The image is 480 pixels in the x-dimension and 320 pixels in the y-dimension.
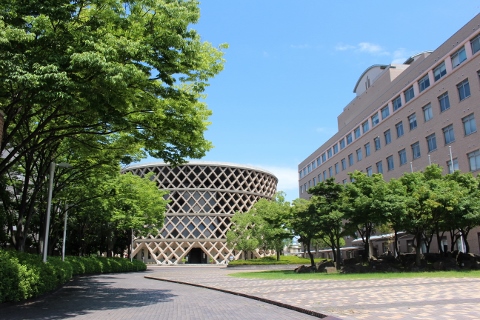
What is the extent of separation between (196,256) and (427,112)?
5446cm

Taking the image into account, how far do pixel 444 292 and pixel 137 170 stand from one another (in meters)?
70.6

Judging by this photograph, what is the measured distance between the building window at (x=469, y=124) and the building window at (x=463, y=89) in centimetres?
180

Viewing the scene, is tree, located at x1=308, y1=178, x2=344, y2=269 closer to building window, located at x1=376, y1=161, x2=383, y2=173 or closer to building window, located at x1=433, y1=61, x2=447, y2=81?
building window, located at x1=433, y1=61, x2=447, y2=81

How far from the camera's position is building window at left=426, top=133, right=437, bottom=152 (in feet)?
125

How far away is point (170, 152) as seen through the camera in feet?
46.5

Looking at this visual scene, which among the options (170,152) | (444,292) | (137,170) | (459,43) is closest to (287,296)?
(444,292)

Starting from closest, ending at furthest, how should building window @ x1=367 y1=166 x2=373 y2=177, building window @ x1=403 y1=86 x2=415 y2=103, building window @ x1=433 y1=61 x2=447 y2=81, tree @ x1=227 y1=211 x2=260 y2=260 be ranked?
building window @ x1=433 y1=61 x2=447 y2=81, building window @ x1=403 y1=86 x2=415 y2=103, building window @ x1=367 y1=166 x2=373 y2=177, tree @ x1=227 y1=211 x2=260 y2=260

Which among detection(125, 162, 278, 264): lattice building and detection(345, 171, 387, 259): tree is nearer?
detection(345, 171, 387, 259): tree

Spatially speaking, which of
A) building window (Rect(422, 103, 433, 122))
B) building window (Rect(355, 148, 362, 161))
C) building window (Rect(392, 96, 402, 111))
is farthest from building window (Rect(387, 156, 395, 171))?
building window (Rect(422, 103, 433, 122))

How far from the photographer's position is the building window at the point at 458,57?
33719 mm

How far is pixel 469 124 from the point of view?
33250 millimetres

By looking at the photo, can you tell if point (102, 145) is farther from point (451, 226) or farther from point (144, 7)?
point (451, 226)

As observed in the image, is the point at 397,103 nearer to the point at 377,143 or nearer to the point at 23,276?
the point at 377,143

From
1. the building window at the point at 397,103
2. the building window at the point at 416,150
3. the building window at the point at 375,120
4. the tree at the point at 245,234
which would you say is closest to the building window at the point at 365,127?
the building window at the point at 375,120
